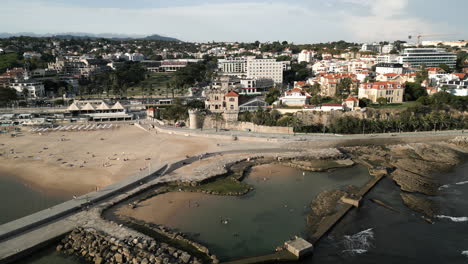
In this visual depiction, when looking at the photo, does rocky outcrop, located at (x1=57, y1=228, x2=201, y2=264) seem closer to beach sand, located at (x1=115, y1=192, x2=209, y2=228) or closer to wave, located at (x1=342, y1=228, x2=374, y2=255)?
beach sand, located at (x1=115, y1=192, x2=209, y2=228)

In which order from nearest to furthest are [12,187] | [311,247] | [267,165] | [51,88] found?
[311,247], [12,187], [267,165], [51,88]

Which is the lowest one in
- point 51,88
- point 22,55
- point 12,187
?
point 12,187

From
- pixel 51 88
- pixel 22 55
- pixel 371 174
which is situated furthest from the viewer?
pixel 22 55

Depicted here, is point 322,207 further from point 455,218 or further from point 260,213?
point 455,218

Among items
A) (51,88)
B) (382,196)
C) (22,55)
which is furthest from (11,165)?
(22,55)

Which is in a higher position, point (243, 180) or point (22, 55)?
point (22, 55)

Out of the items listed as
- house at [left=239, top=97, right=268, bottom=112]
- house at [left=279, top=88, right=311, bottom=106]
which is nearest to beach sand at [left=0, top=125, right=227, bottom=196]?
house at [left=239, top=97, right=268, bottom=112]

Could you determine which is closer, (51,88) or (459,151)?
(459,151)

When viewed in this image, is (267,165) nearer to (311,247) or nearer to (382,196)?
(382,196)
